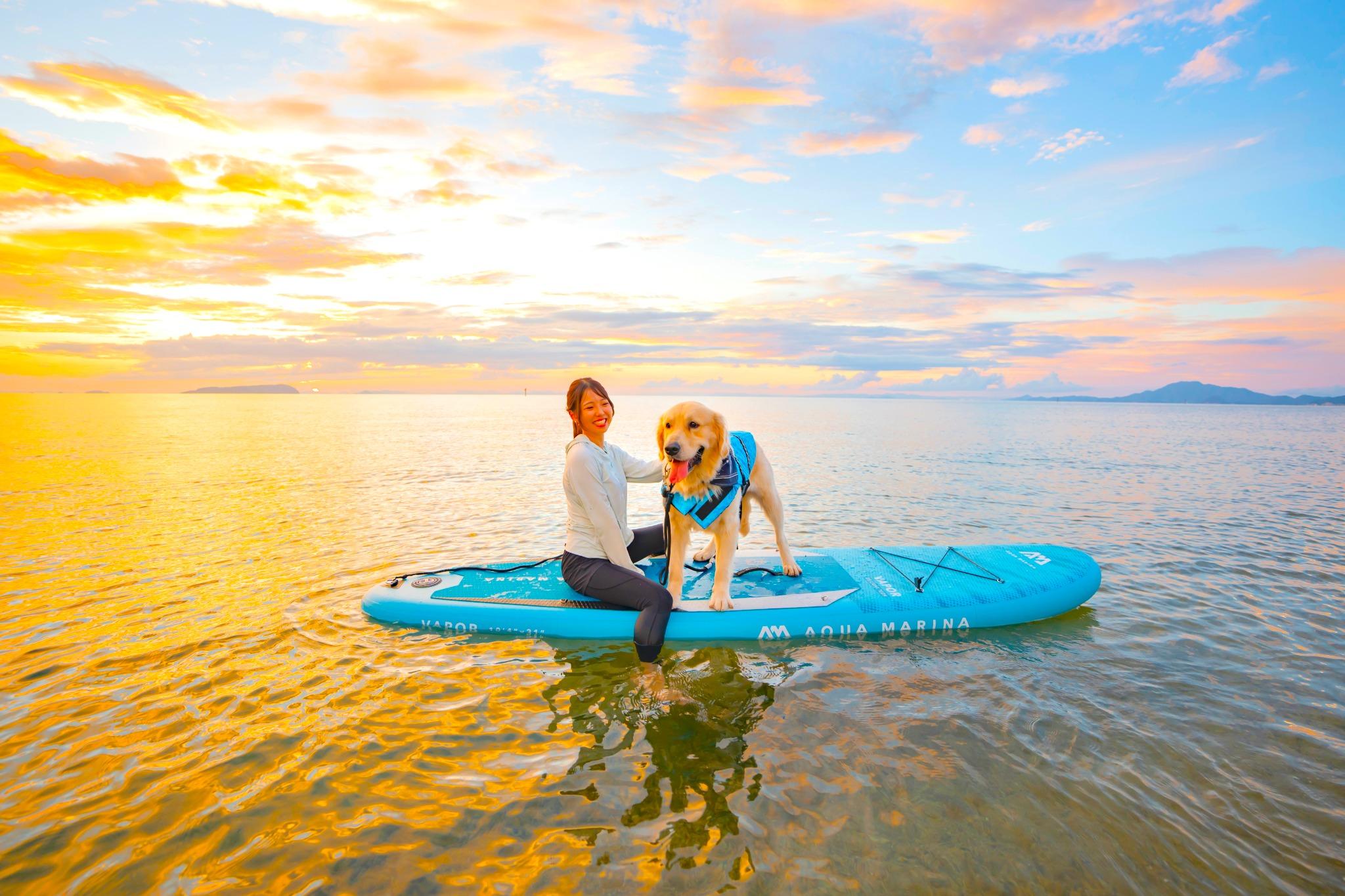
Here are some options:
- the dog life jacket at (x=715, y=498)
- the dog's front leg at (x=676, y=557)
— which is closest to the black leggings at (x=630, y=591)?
the dog's front leg at (x=676, y=557)

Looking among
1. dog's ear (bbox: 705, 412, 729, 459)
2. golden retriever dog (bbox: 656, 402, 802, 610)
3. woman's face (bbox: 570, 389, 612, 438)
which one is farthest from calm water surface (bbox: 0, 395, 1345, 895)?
woman's face (bbox: 570, 389, 612, 438)

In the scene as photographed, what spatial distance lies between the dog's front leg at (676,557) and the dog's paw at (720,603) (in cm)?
32

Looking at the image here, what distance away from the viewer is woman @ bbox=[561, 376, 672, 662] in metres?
5.04

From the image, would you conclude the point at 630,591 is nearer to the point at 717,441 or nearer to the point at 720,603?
the point at 720,603

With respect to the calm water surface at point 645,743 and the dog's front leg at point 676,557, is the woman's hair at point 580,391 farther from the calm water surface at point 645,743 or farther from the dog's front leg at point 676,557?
the calm water surface at point 645,743

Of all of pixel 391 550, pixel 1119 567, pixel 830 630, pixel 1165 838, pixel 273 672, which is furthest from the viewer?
pixel 391 550

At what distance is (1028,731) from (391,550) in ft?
27.9

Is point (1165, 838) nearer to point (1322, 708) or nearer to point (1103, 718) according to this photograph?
point (1103, 718)

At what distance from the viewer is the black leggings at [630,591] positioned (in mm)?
5008

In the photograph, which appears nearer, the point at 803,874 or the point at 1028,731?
the point at 803,874

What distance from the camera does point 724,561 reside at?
5.70 metres

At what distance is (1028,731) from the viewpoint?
432 cm

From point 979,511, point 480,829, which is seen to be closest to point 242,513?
point 480,829

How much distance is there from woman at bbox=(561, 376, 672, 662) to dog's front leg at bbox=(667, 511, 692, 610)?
359mm
